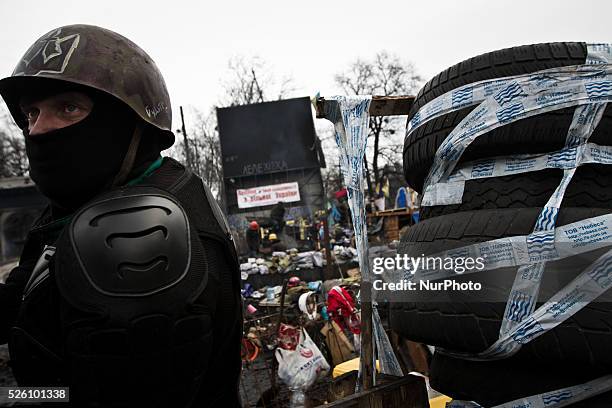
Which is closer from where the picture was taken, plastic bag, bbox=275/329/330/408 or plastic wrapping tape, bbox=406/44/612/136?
plastic wrapping tape, bbox=406/44/612/136

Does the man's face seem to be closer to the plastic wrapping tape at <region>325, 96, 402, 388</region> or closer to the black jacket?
the black jacket

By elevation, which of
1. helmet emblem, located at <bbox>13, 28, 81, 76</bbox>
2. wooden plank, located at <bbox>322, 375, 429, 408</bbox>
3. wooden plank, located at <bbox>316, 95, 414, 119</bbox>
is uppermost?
helmet emblem, located at <bbox>13, 28, 81, 76</bbox>

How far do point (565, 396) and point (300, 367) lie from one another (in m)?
3.75

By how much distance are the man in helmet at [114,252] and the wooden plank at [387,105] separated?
879 millimetres

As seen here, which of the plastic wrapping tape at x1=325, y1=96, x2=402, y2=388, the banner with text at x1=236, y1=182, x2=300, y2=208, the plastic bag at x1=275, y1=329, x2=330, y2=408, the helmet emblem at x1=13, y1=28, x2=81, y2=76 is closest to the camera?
the helmet emblem at x1=13, y1=28, x2=81, y2=76

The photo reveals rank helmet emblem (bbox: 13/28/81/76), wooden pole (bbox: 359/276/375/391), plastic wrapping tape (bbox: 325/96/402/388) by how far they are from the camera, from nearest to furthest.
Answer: helmet emblem (bbox: 13/28/81/76) < wooden pole (bbox: 359/276/375/391) < plastic wrapping tape (bbox: 325/96/402/388)

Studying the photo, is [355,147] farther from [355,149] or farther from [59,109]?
[59,109]

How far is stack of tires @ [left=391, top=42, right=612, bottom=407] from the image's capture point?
1518 mm

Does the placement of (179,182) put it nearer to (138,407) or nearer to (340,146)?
(138,407)

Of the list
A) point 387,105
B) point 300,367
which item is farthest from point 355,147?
point 300,367

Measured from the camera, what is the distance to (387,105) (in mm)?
2459

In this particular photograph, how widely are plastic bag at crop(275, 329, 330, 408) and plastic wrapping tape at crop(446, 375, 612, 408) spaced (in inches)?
140

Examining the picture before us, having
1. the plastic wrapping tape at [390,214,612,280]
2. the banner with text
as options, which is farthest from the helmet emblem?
the banner with text

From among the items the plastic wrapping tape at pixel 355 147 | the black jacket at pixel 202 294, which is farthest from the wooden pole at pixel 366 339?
the black jacket at pixel 202 294
